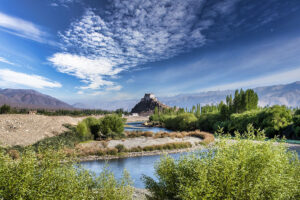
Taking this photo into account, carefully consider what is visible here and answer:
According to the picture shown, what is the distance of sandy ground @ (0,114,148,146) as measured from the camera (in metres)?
32.4

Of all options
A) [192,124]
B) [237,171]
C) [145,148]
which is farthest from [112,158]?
[192,124]

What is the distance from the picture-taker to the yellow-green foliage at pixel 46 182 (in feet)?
25.5

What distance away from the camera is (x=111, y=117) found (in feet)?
158

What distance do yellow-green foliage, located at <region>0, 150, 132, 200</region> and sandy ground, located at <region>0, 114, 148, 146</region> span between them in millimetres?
27827

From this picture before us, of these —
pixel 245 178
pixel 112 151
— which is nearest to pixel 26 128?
pixel 112 151

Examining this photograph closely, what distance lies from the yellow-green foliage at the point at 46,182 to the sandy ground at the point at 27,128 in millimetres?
27827

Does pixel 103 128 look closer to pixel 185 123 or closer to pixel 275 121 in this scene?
pixel 185 123

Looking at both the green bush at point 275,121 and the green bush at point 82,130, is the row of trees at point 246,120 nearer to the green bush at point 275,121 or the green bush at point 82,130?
the green bush at point 275,121

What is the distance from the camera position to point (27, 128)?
3750cm

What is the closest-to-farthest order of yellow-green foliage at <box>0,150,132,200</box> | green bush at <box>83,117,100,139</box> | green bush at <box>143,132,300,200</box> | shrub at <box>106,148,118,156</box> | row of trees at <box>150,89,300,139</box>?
yellow-green foliage at <box>0,150,132,200</box>, green bush at <box>143,132,300,200</box>, shrub at <box>106,148,118,156</box>, green bush at <box>83,117,100,139</box>, row of trees at <box>150,89,300,139</box>

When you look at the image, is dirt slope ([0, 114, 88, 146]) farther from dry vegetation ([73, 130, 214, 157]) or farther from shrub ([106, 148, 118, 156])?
shrub ([106, 148, 118, 156])

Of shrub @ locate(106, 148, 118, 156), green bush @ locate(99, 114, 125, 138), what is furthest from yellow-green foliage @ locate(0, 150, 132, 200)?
green bush @ locate(99, 114, 125, 138)

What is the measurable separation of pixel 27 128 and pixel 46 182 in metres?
36.0

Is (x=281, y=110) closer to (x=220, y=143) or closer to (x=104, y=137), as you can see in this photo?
(x=104, y=137)
